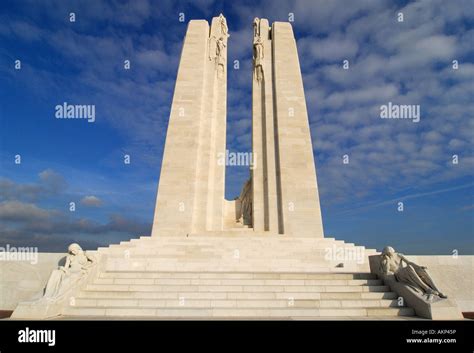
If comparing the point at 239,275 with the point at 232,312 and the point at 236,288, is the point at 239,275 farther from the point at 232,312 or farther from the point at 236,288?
the point at 232,312

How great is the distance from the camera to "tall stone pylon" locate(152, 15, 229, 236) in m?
15.9

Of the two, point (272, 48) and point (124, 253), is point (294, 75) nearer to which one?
point (272, 48)

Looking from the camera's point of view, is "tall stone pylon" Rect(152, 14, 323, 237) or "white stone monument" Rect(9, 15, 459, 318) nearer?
"white stone monument" Rect(9, 15, 459, 318)

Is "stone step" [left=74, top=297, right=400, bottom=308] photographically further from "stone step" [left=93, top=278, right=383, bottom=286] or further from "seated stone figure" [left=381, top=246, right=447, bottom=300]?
"stone step" [left=93, top=278, right=383, bottom=286]

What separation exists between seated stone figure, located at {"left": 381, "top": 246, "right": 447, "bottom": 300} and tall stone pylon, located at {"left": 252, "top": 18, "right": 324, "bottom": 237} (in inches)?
287

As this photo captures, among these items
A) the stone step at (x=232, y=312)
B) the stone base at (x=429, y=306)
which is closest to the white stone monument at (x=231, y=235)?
the stone step at (x=232, y=312)

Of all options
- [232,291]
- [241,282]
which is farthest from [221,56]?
[232,291]

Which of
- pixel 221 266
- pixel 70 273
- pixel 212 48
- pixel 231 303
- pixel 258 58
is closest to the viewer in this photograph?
pixel 231 303

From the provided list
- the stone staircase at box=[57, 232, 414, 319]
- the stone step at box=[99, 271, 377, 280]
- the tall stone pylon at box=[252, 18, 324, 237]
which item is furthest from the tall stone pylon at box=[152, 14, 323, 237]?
the stone step at box=[99, 271, 377, 280]

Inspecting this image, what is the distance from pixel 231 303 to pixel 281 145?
11480mm

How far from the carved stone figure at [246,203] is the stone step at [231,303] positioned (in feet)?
36.4

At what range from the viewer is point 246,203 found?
1902 cm

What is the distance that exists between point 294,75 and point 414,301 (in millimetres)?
15292
